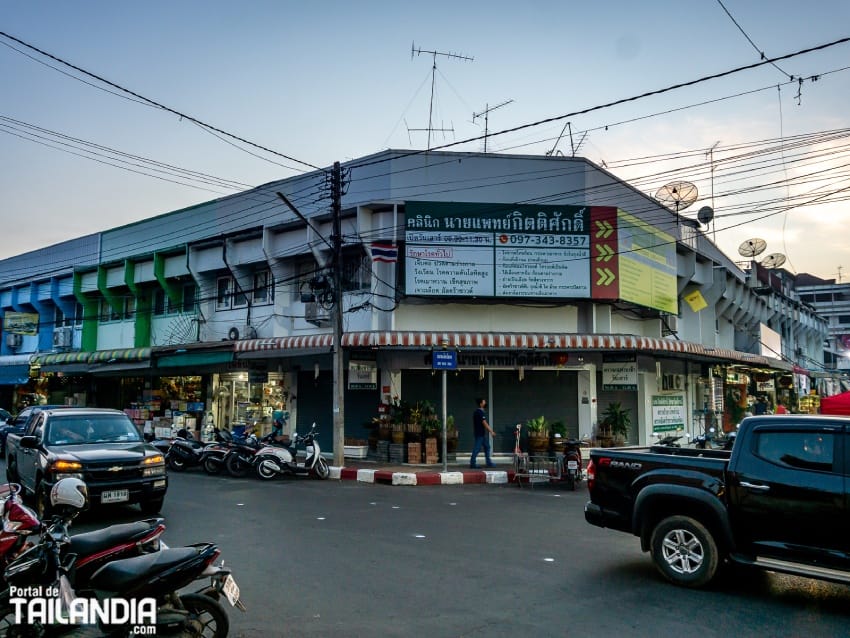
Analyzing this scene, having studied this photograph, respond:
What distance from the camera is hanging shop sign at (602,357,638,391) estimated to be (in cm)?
1889

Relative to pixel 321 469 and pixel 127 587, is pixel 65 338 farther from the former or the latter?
pixel 127 587

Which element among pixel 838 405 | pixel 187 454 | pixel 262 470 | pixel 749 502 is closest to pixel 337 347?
pixel 262 470

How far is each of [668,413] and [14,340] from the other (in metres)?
32.2

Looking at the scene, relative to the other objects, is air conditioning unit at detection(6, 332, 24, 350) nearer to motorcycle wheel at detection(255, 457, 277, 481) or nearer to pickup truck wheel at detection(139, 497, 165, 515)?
motorcycle wheel at detection(255, 457, 277, 481)

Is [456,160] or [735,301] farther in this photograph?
[735,301]

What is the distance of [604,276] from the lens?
19.1 meters

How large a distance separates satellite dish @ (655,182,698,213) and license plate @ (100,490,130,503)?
67.0 feet

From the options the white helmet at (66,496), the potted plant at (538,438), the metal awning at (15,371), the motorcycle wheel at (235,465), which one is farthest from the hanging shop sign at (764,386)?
the metal awning at (15,371)

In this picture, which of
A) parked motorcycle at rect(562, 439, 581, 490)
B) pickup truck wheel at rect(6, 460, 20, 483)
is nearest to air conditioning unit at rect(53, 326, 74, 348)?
pickup truck wheel at rect(6, 460, 20, 483)

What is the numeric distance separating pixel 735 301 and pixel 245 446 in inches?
886

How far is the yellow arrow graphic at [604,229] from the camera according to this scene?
1917 centimetres

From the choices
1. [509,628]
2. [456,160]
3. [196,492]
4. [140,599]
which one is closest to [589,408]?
[456,160]

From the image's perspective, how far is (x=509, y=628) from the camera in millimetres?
5590

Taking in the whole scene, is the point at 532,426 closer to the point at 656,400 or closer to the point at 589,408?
the point at 589,408
